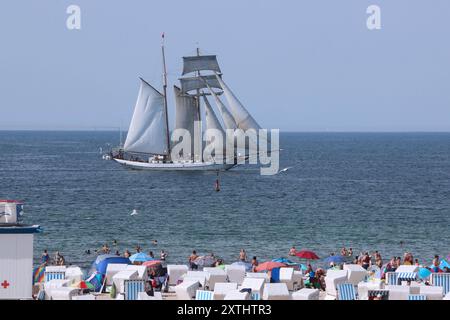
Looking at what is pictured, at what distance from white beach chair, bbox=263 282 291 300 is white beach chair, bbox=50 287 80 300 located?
5.47 m

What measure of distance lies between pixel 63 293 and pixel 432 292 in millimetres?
10567

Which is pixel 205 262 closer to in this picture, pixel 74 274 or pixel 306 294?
pixel 74 274

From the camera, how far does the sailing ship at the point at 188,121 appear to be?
121938mm

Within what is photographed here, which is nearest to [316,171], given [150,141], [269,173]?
[269,173]

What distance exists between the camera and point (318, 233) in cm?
6306

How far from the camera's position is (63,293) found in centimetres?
2427

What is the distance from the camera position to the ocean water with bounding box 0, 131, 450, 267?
5634 cm

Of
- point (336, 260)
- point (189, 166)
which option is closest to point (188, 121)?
point (189, 166)

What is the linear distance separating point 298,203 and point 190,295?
62108mm

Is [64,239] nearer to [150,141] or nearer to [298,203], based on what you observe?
[298,203]
